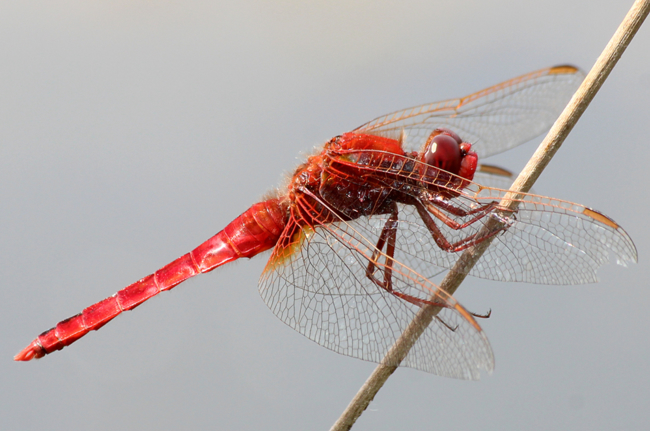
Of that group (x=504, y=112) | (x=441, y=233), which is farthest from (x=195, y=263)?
(x=504, y=112)

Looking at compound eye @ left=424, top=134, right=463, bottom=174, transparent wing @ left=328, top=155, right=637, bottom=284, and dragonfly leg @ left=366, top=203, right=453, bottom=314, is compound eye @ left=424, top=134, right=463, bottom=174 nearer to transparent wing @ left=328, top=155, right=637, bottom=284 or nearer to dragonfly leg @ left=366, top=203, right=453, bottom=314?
transparent wing @ left=328, top=155, right=637, bottom=284

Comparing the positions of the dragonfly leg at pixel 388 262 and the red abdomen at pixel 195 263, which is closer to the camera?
the dragonfly leg at pixel 388 262

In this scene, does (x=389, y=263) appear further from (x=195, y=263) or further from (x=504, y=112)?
(x=504, y=112)

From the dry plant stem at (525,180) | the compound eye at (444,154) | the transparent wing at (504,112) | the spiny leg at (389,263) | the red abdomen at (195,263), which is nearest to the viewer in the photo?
the dry plant stem at (525,180)

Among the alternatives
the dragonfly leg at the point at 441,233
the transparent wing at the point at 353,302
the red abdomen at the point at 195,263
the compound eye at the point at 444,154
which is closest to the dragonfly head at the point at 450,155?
the compound eye at the point at 444,154

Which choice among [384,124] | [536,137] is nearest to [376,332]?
[384,124]

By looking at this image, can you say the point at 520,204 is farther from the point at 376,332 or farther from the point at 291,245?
the point at 291,245

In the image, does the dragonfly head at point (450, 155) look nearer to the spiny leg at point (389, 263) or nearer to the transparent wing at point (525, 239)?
the transparent wing at point (525, 239)

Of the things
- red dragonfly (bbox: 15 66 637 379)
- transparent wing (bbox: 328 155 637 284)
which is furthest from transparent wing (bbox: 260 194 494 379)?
transparent wing (bbox: 328 155 637 284)
